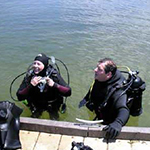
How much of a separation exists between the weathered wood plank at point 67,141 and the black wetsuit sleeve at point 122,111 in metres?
Answer: 0.65

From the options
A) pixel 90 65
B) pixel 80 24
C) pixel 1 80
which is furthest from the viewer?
pixel 80 24

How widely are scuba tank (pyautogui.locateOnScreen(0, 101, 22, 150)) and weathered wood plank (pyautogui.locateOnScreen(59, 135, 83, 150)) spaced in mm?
623

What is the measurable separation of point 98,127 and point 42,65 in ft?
4.82

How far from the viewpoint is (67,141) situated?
3633mm

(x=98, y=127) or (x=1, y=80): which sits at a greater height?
(x=98, y=127)

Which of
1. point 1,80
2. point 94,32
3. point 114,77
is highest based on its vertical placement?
point 114,77

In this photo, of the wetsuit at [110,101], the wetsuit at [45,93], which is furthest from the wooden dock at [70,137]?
the wetsuit at [45,93]

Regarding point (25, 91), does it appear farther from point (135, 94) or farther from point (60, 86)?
point (135, 94)

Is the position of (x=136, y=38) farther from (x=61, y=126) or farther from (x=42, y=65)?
(x=61, y=126)

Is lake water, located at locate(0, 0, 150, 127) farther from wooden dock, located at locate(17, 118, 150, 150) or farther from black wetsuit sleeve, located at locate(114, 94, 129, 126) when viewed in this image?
black wetsuit sleeve, located at locate(114, 94, 129, 126)

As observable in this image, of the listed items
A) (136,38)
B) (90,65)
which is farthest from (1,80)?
(136,38)

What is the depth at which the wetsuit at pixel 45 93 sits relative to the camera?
173 inches

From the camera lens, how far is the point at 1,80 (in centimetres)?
690

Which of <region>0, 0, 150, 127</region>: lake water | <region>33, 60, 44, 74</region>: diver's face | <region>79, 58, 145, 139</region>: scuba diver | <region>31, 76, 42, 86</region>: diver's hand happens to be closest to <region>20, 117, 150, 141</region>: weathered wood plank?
<region>79, 58, 145, 139</region>: scuba diver
